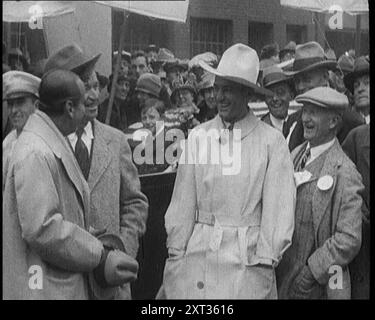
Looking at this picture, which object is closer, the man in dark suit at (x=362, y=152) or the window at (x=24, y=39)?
the window at (x=24, y=39)

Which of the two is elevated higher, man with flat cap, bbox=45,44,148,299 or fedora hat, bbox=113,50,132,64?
fedora hat, bbox=113,50,132,64

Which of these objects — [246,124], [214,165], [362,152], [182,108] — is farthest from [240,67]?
[362,152]

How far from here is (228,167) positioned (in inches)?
214

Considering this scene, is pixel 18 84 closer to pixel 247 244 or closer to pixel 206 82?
pixel 206 82

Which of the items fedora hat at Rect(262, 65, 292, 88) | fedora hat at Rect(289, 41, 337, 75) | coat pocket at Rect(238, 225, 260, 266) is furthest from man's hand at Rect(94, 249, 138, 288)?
fedora hat at Rect(289, 41, 337, 75)

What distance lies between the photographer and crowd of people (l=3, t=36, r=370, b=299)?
5.30 metres

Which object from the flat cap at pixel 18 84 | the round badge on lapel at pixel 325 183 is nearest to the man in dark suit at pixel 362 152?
the round badge on lapel at pixel 325 183

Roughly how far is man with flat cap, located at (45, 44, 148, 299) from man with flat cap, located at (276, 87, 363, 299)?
0.87 meters

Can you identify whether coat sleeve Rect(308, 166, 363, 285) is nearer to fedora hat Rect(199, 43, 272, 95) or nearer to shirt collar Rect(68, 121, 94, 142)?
fedora hat Rect(199, 43, 272, 95)

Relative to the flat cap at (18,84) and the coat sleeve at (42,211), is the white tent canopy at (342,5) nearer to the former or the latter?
the flat cap at (18,84)

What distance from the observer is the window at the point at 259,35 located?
5594 mm

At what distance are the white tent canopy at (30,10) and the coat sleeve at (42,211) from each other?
0.93 m

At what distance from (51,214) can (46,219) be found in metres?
0.04

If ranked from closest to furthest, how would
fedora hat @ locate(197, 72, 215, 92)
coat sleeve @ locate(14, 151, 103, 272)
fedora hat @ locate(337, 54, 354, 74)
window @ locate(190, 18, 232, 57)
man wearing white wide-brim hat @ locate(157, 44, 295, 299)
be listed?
coat sleeve @ locate(14, 151, 103, 272)
man wearing white wide-brim hat @ locate(157, 44, 295, 299)
fedora hat @ locate(197, 72, 215, 92)
window @ locate(190, 18, 232, 57)
fedora hat @ locate(337, 54, 354, 74)
